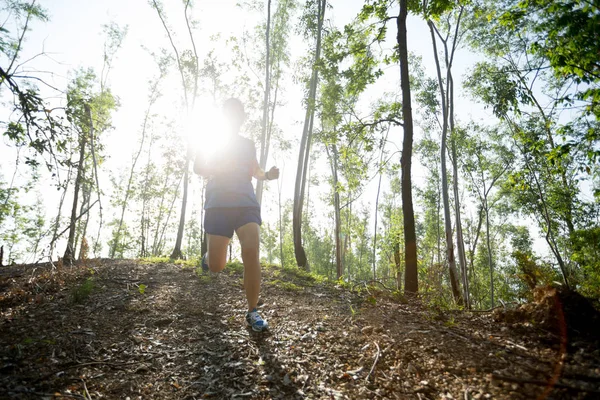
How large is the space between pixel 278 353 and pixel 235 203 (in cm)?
138

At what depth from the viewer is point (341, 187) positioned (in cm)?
614

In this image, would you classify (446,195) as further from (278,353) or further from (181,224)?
(181,224)

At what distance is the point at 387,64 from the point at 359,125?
1.35 m

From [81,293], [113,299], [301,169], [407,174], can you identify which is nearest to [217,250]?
[113,299]

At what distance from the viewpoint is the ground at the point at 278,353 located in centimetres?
157

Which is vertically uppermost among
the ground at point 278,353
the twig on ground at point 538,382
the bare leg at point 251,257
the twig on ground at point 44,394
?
the bare leg at point 251,257

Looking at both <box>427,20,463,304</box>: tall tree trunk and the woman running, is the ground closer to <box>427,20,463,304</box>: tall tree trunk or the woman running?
the woman running

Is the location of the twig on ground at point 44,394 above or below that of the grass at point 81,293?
below

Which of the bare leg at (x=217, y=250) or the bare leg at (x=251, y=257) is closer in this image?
the bare leg at (x=251, y=257)

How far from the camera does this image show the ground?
157cm

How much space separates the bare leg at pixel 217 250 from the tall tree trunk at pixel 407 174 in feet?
9.65

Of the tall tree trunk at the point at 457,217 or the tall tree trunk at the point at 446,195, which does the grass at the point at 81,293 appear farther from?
the tall tree trunk at the point at 457,217

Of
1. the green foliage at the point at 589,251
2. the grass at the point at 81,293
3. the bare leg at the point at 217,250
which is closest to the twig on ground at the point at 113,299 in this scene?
the grass at the point at 81,293

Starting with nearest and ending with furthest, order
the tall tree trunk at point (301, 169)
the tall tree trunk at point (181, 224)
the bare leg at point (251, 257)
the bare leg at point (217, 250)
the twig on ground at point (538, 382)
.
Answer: the twig on ground at point (538, 382), the bare leg at point (251, 257), the bare leg at point (217, 250), the tall tree trunk at point (301, 169), the tall tree trunk at point (181, 224)
